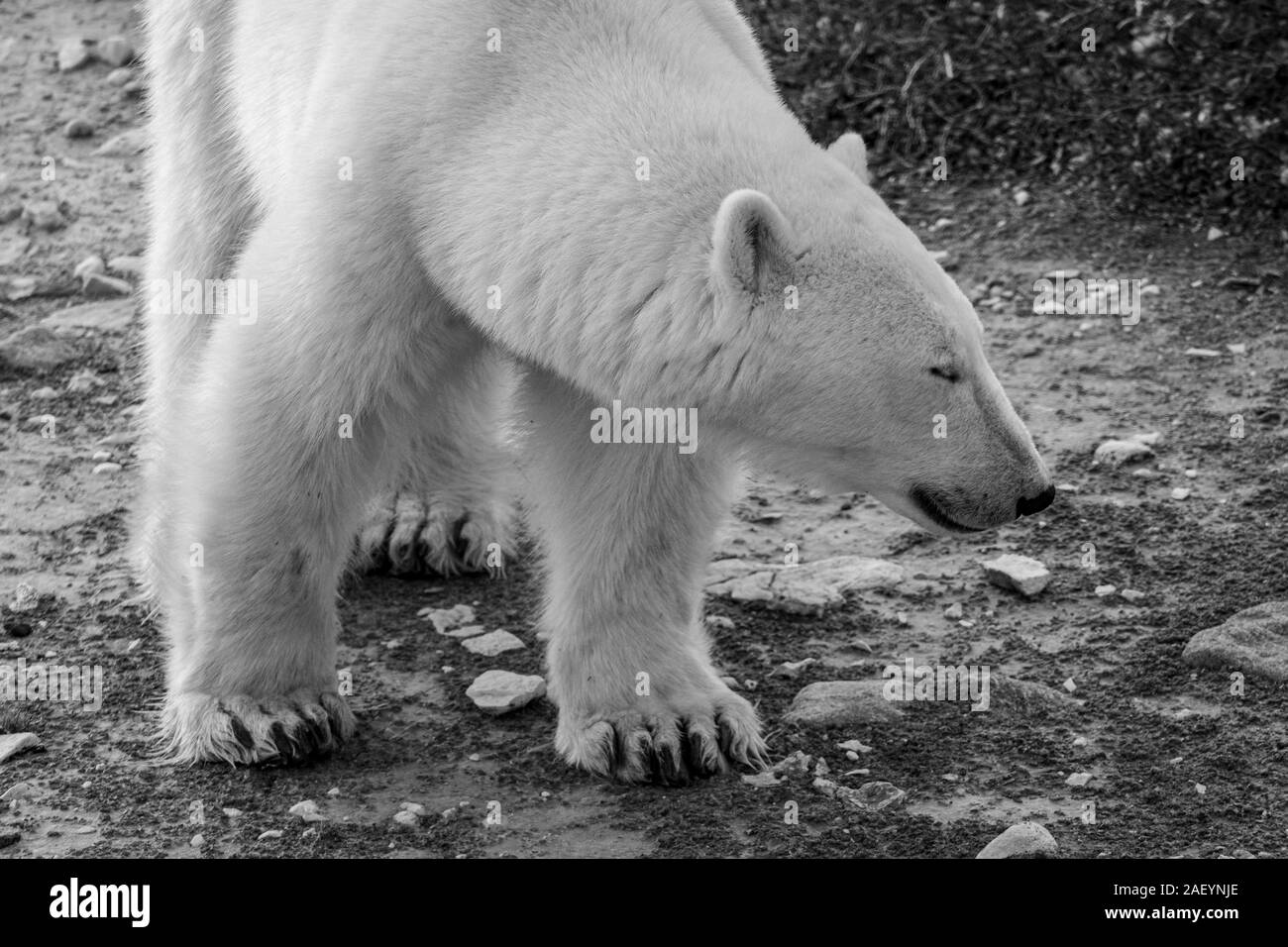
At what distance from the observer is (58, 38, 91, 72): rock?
27.8 feet

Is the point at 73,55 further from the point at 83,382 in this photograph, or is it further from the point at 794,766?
the point at 794,766

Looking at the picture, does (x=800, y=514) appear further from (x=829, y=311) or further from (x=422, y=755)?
(x=829, y=311)

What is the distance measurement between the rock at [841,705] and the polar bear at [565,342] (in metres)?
0.19

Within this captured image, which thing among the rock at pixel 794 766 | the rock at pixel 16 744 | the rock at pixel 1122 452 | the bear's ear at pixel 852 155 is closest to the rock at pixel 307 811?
the rock at pixel 16 744

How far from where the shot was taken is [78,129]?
795cm

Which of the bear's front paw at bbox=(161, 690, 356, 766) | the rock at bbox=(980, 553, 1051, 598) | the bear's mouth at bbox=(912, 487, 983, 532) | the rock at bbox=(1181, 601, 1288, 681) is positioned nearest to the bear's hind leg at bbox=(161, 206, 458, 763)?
the bear's front paw at bbox=(161, 690, 356, 766)

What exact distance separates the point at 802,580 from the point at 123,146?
432cm

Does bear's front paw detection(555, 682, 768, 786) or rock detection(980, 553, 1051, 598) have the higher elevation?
rock detection(980, 553, 1051, 598)

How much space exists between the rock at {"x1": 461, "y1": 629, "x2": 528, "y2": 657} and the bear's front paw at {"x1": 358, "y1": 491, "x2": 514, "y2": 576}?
1.24 feet

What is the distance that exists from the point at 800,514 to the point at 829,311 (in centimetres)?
205

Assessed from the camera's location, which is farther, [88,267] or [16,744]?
[88,267]

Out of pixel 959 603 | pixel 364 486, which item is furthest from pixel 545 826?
pixel 959 603

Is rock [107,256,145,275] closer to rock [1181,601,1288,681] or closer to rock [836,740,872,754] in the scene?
rock [836,740,872,754]

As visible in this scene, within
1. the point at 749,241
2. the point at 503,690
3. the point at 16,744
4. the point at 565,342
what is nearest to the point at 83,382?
the point at 16,744
